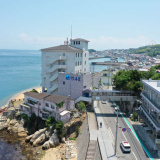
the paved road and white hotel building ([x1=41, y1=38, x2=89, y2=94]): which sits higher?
white hotel building ([x1=41, y1=38, x2=89, y2=94])

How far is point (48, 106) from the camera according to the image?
38.6 metres

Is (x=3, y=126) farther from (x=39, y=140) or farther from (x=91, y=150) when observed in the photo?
(x=91, y=150)

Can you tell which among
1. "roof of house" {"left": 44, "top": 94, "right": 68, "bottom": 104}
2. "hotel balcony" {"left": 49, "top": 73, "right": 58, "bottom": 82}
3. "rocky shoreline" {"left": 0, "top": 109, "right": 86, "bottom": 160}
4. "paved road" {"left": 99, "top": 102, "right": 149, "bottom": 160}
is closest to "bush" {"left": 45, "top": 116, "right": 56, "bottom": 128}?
"rocky shoreline" {"left": 0, "top": 109, "right": 86, "bottom": 160}

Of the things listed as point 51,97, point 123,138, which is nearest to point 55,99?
point 51,97

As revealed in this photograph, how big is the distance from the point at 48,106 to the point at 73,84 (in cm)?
819

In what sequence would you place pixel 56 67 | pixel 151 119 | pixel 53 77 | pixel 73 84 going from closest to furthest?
pixel 151 119
pixel 73 84
pixel 56 67
pixel 53 77

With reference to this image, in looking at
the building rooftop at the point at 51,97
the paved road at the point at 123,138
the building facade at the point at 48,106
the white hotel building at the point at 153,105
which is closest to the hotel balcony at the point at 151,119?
the white hotel building at the point at 153,105

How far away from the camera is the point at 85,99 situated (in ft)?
137

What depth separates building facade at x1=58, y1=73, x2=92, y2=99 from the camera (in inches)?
1673

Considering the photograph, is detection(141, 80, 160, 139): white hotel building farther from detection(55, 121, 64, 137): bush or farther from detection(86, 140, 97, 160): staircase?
detection(55, 121, 64, 137): bush

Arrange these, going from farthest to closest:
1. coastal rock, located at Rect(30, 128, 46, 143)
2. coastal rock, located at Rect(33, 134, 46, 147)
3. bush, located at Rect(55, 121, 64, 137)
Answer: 1. bush, located at Rect(55, 121, 64, 137)
2. coastal rock, located at Rect(30, 128, 46, 143)
3. coastal rock, located at Rect(33, 134, 46, 147)

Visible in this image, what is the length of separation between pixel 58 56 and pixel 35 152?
24871 millimetres

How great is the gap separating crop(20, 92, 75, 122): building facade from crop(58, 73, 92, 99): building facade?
4.05 metres

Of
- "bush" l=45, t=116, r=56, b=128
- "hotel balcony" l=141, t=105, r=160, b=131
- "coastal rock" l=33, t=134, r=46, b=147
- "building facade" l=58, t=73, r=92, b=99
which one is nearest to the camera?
"hotel balcony" l=141, t=105, r=160, b=131
